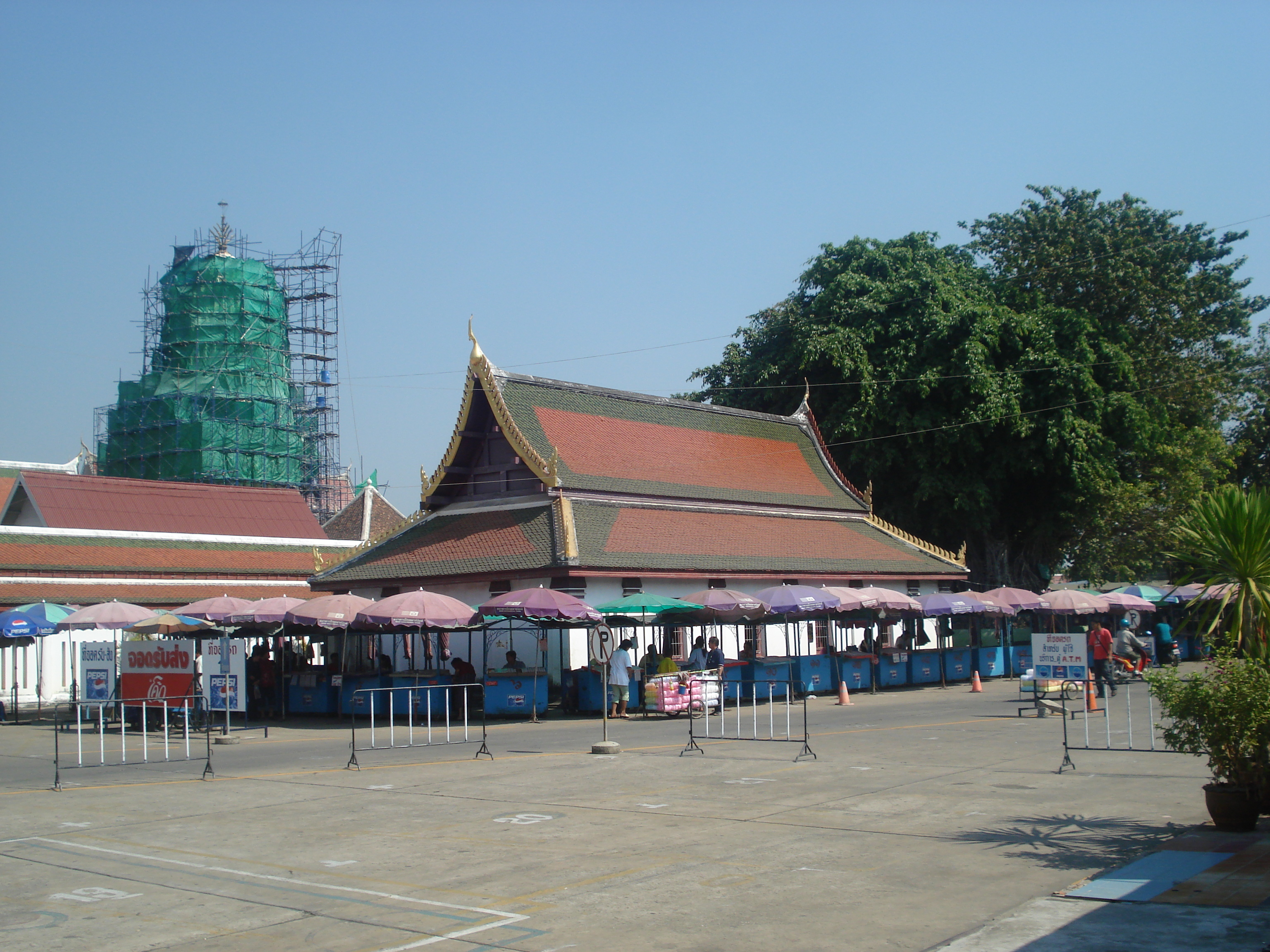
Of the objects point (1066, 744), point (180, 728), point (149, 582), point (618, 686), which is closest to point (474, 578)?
point (618, 686)

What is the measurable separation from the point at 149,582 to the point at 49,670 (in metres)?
4.07

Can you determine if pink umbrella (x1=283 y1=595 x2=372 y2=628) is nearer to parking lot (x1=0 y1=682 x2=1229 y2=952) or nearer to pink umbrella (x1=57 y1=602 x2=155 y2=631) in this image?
pink umbrella (x1=57 y1=602 x2=155 y2=631)

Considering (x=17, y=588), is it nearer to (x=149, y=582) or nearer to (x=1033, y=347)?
(x=149, y=582)

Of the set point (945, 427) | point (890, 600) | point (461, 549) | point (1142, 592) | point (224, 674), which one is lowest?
point (224, 674)

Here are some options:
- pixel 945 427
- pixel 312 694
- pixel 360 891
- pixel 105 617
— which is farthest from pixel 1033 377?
pixel 360 891

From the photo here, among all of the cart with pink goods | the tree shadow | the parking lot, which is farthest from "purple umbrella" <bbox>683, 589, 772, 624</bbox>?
the tree shadow

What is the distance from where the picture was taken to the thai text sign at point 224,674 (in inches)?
775

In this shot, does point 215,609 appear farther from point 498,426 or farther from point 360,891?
point 360,891

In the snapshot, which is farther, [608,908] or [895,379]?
[895,379]

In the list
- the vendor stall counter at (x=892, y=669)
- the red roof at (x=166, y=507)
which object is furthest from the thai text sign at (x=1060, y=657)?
the red roof at (x=166, y=507)

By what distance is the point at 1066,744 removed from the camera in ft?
47.6

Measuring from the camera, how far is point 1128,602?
34.8 metres

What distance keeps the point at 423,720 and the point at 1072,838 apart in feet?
56.9

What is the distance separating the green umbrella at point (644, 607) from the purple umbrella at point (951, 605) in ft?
25.5
